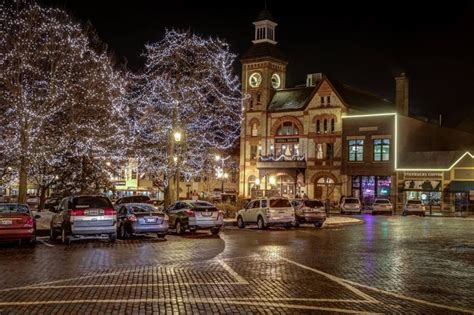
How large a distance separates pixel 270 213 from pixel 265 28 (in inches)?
1822

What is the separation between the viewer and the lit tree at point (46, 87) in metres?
30.3

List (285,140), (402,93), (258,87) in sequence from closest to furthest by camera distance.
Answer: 1. (402,93)
2. (285,140)
3. (258,87)

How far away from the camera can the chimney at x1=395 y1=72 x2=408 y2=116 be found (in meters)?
67.0

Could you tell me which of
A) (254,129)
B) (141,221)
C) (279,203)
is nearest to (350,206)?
Result: (279,203)

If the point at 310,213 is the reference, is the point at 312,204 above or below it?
above

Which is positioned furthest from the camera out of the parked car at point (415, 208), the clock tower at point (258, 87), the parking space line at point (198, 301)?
the clock tower at point (258, 87)

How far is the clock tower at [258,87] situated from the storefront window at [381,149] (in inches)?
517

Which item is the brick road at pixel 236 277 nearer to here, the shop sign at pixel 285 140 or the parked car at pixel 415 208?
the parked car at pixel 415 208

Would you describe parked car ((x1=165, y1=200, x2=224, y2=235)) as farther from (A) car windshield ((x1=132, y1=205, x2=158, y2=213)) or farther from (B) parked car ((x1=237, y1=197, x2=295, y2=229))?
(B) parked car ((x1=237, y1=197, x2=295, y2=229))

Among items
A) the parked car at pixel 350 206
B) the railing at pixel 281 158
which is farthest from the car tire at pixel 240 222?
the railing at pixel 281 158

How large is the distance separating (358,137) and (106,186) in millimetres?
32813

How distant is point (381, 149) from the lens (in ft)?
212

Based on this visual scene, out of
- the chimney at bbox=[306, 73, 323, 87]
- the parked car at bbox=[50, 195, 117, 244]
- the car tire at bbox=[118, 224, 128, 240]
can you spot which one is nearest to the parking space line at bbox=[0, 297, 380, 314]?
the parked car at bbox=[50, 195, 117, 244]

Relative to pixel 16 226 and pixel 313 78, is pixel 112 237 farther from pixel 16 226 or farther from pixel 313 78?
pixel 313 78
